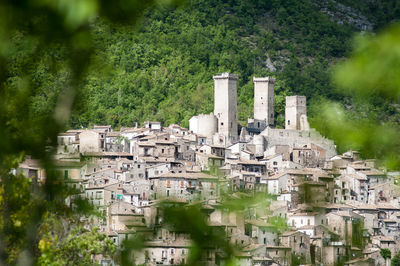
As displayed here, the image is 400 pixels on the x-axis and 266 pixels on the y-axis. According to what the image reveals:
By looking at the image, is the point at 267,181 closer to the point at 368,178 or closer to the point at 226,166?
the point at 226,166

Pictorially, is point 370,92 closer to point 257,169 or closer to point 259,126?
point 257,169

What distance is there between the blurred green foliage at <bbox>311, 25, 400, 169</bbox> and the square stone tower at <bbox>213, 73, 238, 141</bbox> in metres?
57.9

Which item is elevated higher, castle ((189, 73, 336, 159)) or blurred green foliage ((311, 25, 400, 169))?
castle ((189, 73, 336, 159))

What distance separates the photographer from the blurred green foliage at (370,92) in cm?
349

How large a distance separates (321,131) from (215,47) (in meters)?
92.6

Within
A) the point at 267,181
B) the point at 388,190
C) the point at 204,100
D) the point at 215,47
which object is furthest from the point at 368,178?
the point at 215,47

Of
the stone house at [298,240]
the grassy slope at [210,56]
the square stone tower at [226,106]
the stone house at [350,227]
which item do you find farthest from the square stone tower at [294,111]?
the stone house at [298,240]

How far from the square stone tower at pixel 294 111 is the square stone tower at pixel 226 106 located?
3.85 metres

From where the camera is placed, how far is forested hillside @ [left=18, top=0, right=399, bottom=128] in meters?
79.7

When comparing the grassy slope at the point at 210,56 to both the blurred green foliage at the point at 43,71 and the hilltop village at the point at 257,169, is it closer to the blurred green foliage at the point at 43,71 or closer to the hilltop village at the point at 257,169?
the hilltop village at the point at 257,169

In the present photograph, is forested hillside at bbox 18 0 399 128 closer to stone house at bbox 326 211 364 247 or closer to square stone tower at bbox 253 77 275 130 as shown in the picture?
square stone tower at bbox 253 77 275 130

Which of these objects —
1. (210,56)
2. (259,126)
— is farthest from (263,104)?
(210,56)

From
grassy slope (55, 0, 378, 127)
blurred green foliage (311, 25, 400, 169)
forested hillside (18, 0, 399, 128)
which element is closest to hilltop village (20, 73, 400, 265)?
forested hillside (18, 0, 399, 128)

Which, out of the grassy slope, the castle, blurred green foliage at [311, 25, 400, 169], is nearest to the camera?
blurred green foliage at [311, 25, 400, 169]
